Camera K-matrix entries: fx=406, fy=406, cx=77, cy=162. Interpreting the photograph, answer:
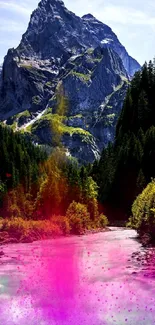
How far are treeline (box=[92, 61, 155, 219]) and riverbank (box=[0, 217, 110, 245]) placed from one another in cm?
4084

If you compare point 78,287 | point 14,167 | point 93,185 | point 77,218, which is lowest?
point 78,287

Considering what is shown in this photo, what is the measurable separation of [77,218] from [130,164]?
46087 mm

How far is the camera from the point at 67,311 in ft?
72.4

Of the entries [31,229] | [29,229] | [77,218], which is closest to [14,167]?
[77,218]

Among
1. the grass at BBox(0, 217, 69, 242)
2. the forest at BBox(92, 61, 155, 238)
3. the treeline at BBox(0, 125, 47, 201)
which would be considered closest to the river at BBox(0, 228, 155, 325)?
the grass at BBox(0, 217, 69, 242)

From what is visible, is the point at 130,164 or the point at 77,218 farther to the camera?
the point at 130,164

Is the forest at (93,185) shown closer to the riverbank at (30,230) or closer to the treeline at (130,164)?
the treeline at (130,164)

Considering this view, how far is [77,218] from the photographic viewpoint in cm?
6956

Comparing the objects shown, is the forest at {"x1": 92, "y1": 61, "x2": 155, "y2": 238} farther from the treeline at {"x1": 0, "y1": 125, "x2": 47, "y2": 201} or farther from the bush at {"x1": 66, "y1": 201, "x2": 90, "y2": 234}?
the treeline at {"x1": 0, "y1": 125, "x2": 47, "y2": 201}

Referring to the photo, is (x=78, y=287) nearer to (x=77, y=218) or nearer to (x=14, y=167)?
(x=77, y=218)

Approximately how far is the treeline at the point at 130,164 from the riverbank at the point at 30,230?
40839mm

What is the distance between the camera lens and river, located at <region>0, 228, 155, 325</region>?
21.3 meters

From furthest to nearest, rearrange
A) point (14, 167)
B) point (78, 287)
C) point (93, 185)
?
point (14, 167)
point (93, 185)
point (78, 287)

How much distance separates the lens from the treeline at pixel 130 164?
353 feet
